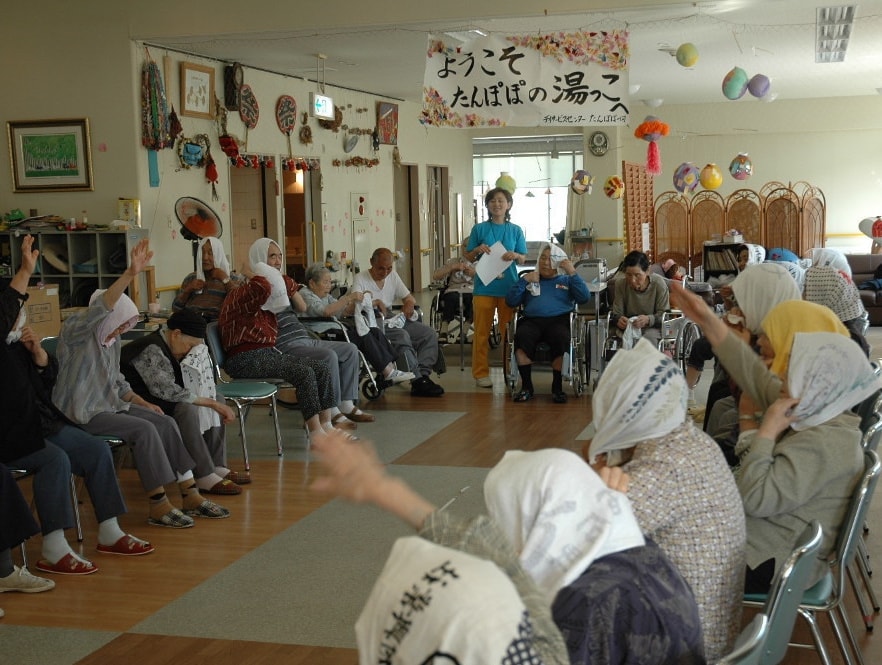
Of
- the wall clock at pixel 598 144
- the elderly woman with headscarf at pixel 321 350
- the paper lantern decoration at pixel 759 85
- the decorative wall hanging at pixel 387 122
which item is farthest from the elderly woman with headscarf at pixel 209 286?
the wall clock at pixel 598 144

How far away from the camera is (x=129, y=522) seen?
15.5 ft

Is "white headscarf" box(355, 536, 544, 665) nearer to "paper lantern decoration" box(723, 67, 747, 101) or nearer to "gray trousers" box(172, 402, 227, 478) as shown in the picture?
"gray trousers" box(172, 402, 227, 478)

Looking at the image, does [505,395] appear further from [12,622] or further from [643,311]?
[12,622]

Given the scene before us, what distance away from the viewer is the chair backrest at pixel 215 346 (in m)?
5.99

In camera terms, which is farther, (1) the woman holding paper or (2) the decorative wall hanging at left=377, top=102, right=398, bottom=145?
(2) the decorative wall hanging at left=377, top=102, right=398, bottom=145

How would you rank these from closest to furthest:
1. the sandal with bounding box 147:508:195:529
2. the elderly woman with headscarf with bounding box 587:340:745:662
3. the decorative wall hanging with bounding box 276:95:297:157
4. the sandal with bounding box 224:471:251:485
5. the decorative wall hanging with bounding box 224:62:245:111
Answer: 1. the elderly woman with headscarf with bounding box 587:340:745:662
2. the sandal with bounding box 147:508:195:529
3. the sandal with bounding box 224:471:251:485
4. the decorative wall hanging with bounding box 224:62:245:111
5. the decorative wall hanging with bounding box 276:95:297:157

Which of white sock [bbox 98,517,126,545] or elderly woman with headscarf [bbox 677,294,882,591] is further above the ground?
elderly woman with headscarf [bbox 677,294,882,591]

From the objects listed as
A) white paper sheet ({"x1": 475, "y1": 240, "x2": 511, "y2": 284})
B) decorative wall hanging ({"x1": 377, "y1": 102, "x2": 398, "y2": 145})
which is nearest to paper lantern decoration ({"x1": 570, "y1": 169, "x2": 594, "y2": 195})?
decorative wall hanging ({"x1": 377, "y1": 102, "x2": 398, "y2": 145})

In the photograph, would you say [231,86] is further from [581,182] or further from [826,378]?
[826,378]

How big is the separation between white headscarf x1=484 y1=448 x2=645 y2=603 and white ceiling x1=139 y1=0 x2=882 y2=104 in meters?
6.12

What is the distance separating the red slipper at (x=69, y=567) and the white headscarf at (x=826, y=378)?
2.75m

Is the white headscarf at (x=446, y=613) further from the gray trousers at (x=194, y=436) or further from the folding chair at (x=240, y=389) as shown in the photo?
the folding chair at (x=240, y=389)

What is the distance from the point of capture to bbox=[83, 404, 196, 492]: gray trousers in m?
4.49

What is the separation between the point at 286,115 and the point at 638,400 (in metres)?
9.93
